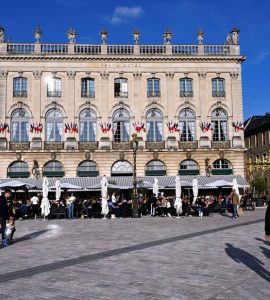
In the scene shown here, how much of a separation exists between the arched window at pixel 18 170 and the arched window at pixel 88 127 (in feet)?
17.6

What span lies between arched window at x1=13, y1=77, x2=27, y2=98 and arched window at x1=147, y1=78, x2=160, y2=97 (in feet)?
35.9

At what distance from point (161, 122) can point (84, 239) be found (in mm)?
25744

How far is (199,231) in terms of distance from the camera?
1628cm

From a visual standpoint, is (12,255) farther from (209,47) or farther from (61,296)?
(209,47)

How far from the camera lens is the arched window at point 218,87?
3959 centimetres

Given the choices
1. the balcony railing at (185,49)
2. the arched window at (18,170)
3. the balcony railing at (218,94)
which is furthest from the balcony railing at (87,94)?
the balcony railing at (218,94)

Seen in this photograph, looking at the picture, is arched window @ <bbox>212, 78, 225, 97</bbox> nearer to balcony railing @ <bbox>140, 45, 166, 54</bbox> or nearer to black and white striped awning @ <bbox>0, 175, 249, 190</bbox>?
balcony railing @ <bbox>140, 45, 166, 54</bbox>

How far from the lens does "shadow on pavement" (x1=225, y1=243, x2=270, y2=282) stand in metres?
8.56

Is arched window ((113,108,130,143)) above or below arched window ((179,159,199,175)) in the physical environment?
above

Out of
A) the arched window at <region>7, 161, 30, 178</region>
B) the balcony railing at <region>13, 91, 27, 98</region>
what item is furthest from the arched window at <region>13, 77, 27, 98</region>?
the arched window at <region>7, 161, 30, 178</region>

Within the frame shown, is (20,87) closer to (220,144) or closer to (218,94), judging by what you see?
(218,94)

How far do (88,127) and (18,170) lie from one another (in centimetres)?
705

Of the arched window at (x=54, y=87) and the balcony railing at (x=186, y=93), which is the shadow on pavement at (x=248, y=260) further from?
the arched window at (x=54, y=87)

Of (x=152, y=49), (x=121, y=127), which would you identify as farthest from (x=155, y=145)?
(x=152, y=49)
